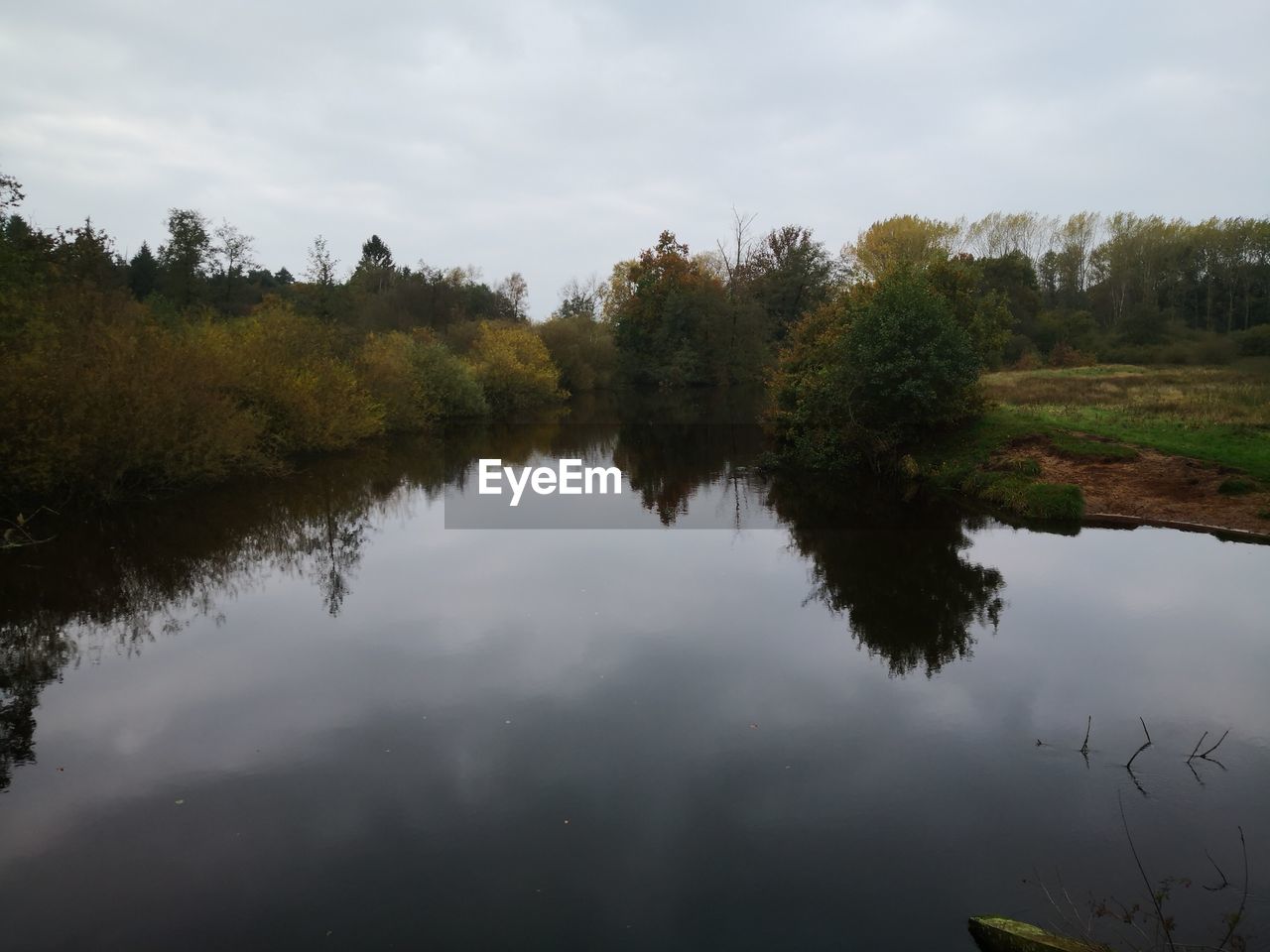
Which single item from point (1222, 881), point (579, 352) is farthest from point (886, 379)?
point (579, 352)

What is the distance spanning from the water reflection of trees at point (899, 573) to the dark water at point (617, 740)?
97 millimetres

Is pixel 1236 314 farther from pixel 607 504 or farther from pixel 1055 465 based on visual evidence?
pixel 607 504

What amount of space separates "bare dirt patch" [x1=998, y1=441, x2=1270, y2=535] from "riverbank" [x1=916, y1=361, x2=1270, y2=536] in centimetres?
2

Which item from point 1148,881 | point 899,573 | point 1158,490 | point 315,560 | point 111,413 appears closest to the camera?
point 1148,881

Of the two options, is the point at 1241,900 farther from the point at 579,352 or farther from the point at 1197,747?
the point at 579,352

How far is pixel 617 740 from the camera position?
29.5 feet

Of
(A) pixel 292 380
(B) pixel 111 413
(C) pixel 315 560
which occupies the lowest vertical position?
(C) pixel 315 560

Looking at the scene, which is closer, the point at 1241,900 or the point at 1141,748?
the point at 1241,900

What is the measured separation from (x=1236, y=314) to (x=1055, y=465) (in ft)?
180

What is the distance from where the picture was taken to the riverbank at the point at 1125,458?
1880 centimetres

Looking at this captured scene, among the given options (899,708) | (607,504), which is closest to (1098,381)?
(607,504)

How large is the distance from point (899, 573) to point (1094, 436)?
12122mm

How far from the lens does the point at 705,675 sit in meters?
10.7

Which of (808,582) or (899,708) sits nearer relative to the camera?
(899,708)
